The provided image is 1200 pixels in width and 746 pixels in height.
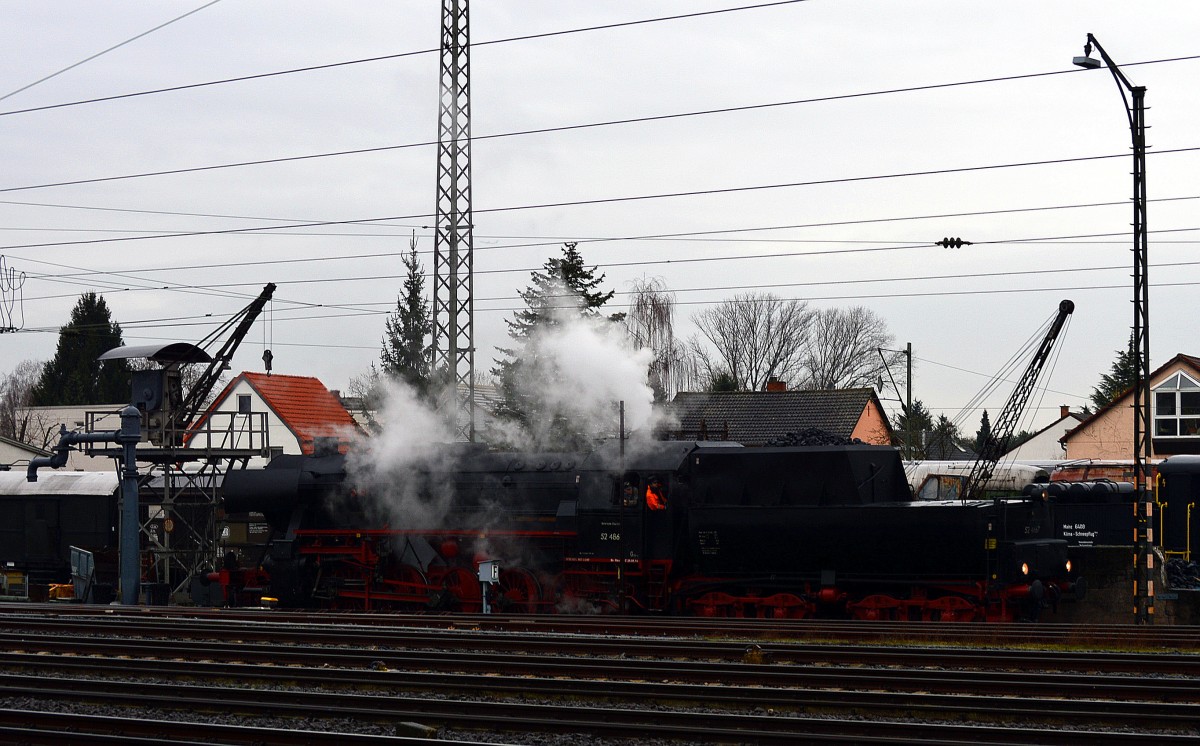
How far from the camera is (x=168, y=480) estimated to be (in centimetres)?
2630

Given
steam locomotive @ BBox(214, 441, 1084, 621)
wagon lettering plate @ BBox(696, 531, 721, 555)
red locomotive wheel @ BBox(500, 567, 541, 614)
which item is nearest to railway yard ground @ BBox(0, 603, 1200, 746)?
steam locomotive @ BBox(214, 441, 1084, 621)

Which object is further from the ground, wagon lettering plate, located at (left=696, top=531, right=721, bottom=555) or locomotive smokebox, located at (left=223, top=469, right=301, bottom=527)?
locomotive smokebox, located at (left=223, top=469, right=301, bottom=527)

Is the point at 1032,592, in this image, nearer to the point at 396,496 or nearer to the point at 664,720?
the point at 664,720

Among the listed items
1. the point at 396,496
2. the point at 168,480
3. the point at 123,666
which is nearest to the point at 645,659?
the point at 123,666

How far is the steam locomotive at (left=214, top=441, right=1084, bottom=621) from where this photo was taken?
1767 centimetres

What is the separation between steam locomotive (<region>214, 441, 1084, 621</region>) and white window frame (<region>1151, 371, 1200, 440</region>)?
27835 millimetres

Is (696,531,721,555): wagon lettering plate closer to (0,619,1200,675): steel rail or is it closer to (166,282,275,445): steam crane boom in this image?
(0,619,1200,675): steel rail

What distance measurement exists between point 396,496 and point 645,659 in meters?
8.73

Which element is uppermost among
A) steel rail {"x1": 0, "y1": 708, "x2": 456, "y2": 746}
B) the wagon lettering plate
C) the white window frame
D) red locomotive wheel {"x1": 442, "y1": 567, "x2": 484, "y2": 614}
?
the white window frame

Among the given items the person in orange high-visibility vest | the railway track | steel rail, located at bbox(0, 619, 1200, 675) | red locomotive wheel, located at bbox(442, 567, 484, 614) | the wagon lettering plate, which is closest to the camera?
steel rail, located at bbox(0, 619, 1200, 675)

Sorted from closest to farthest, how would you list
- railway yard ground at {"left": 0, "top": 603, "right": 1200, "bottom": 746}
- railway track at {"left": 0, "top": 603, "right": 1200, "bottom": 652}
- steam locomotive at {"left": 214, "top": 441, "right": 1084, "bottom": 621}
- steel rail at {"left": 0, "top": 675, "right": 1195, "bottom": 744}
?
steel rail at {"left": 0, "top": 675, "right": 1195, "bottom": 744}, railway yard ground at {"left": 0, "top": 603, "right": 1200, "bottom": 746}, railway track at {"left": 0, "top": 603, "right": 1200, "bottom": 652}, steam locomotive at {"left": 214, "top": 441, "right": 1084, "bottom": 621}

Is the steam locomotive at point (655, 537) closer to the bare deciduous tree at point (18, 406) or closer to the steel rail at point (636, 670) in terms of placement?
the steel rail at point (636, 670)

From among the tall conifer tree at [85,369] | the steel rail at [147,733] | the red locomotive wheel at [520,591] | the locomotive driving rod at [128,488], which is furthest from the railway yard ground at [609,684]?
the tall conifer tree at [85,369]

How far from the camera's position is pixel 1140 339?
1986 cm
